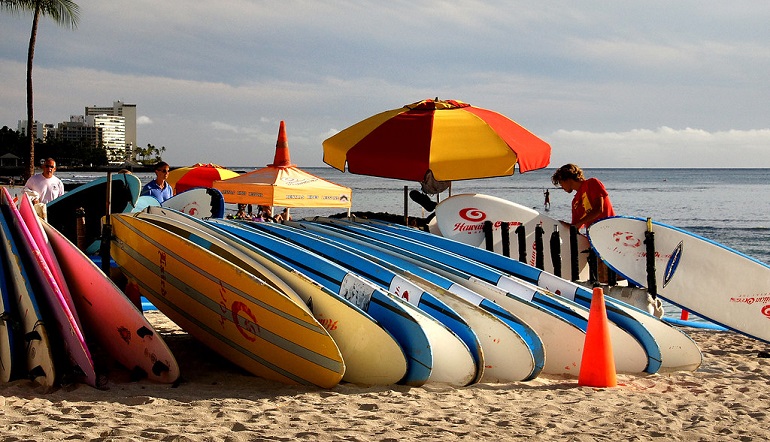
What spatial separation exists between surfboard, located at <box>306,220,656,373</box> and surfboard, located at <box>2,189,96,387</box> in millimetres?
2739

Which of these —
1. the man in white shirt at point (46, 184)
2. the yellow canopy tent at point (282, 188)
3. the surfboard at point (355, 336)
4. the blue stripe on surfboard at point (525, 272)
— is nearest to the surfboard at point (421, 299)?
the surfboard at point (355, 336)

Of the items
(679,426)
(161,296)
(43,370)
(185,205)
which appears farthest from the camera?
(185,205)

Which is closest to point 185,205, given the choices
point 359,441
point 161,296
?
point 161,296

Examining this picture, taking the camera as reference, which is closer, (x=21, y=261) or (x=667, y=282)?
(x=21, y=261)

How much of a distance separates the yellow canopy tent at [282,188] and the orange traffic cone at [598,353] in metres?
7.06

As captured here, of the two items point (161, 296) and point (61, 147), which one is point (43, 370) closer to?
point (161, 296)

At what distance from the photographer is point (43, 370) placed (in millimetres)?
4582

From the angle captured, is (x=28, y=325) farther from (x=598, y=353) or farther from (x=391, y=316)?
(x=598, y=353)

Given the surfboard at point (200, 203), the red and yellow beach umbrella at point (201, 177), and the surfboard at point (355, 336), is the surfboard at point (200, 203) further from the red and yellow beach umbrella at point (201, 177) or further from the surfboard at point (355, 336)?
the red and yellow beach umbrella at point (201, 177)

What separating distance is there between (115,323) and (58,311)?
38 cm

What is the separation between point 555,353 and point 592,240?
212 cm

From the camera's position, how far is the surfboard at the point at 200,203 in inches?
349

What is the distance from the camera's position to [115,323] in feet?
16.5

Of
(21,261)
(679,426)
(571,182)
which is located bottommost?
(679,426)
